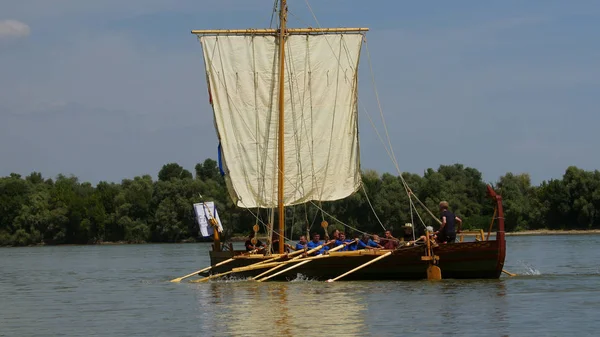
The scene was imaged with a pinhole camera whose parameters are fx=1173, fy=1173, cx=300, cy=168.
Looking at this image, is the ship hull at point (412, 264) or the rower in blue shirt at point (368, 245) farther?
the rower in blue shirt at point (368, 245)

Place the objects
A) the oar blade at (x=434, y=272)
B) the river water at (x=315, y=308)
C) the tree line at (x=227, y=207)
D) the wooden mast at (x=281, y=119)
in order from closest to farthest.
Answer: the river water at (x=315, y=308)
the oar blade at (x=434, y=272)
the wooden mast at (x=281, y=119)
the tree line at (x=227, y=207)

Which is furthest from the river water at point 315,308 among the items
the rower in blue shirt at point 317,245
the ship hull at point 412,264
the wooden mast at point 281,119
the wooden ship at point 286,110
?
the wooden ship at point 286,110

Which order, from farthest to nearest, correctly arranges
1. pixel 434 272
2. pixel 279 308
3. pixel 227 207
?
pixel 227 207 < pixel 434 272 < pixel 279 308

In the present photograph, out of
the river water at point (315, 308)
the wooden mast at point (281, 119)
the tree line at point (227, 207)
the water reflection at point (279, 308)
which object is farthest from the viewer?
the tree line at point (227, 207)

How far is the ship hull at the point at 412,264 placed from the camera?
32.3 metres

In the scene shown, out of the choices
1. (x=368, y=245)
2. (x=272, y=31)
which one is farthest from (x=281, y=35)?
(x=368, y=245)

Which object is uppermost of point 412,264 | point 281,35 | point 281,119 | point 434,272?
point 281,35

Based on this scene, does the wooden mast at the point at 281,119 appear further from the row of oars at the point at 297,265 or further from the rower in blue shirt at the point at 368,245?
the rower in blue shirt at the point at 368,245

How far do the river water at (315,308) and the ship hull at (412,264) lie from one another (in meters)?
0.39

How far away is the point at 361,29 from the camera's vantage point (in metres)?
40.7

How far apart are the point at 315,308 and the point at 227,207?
2618 inches

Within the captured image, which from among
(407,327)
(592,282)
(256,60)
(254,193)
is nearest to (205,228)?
(254,193)

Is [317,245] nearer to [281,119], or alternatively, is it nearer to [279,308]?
[281,119]

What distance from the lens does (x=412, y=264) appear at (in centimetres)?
3350
